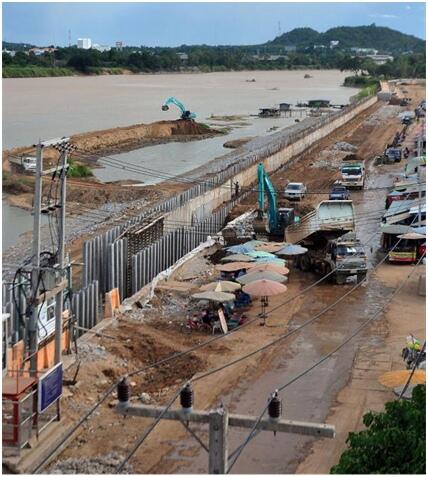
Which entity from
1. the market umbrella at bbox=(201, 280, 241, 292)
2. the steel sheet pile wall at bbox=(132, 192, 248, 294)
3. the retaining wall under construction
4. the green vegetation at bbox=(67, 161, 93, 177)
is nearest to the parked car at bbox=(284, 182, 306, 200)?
the retaining wall under construction

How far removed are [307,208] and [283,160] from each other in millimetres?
19601

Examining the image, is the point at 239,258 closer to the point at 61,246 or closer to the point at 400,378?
the point at 400,378

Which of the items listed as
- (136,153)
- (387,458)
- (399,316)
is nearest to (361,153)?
(136,153)

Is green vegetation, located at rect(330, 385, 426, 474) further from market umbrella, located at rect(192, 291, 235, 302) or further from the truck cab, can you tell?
the truck cab

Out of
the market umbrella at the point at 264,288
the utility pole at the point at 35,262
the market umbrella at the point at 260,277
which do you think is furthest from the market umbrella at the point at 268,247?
the utility pole at the point at 35,262

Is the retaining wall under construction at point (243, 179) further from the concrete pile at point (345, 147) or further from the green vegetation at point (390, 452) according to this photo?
the green vegetation at point (390, 452)

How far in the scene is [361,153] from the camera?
6431 cm

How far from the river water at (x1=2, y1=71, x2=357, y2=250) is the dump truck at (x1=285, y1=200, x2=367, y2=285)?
41.1 feet

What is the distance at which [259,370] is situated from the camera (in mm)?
18250

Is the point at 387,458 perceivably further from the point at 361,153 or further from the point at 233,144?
the point at 233,144

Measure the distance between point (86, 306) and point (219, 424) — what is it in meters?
11.1

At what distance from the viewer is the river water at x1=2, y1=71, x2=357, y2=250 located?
62688 millimetres

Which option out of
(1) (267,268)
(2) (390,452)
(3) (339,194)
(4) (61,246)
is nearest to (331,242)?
(1) (267,268)

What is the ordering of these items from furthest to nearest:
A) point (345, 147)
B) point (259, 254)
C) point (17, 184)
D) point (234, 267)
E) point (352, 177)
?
point (345, 147) → point (352, 177) → point (17, 184) → point (259, 254) → point (234, 267)
